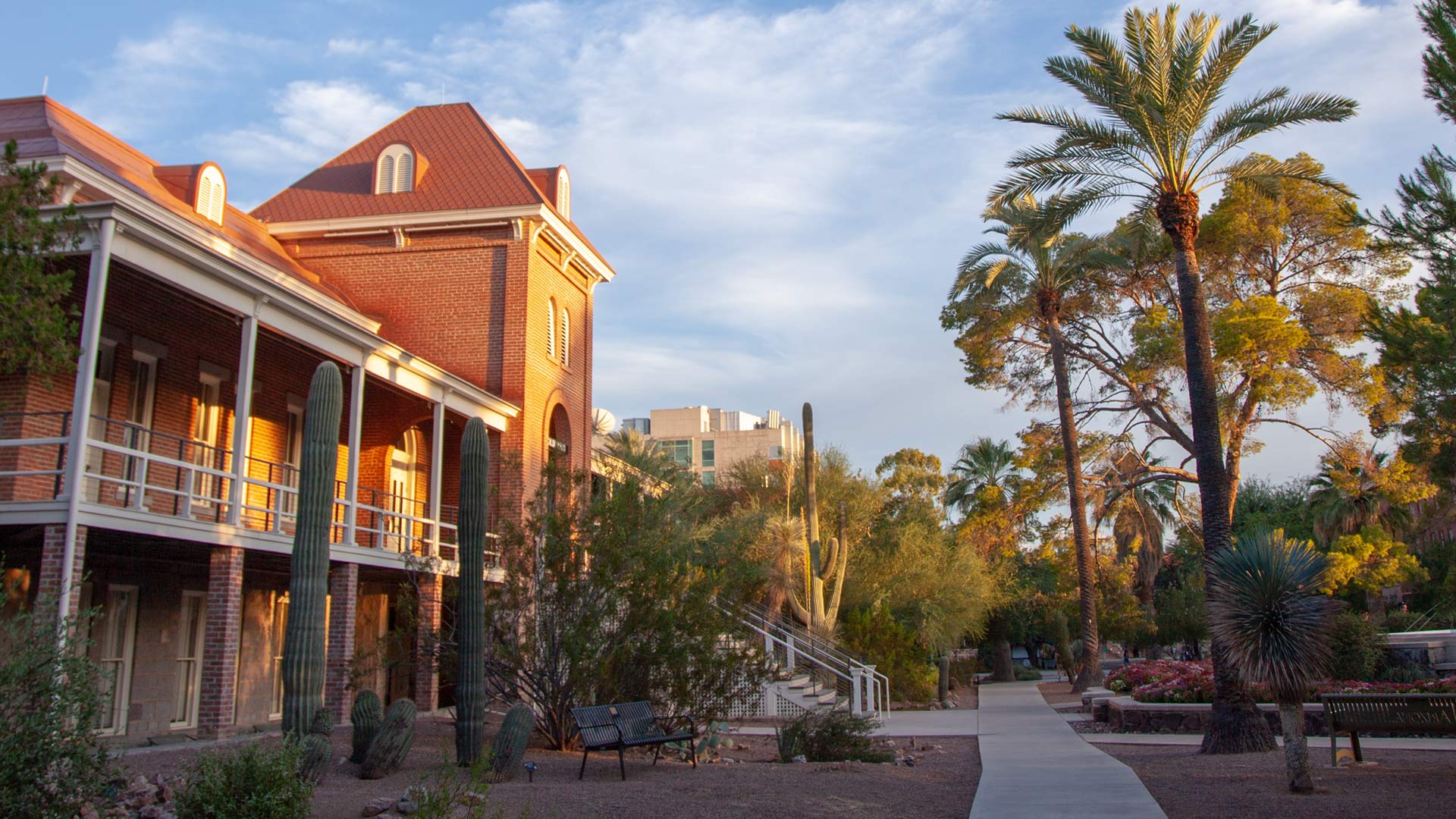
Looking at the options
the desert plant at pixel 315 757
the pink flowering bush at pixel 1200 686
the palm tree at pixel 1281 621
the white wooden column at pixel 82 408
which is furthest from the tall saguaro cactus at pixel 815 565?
the white wooden column at pixel 82 408

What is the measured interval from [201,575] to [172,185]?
6931 millimetres

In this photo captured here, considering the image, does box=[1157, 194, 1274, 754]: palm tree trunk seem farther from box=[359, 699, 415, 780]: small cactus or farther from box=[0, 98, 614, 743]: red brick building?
box=[0, 98, 614, 743]: red brick building

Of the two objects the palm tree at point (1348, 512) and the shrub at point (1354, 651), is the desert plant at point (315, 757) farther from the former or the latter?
the palm tree at point (1348, 512)

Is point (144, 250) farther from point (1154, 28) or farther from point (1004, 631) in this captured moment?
point (1004, 631)

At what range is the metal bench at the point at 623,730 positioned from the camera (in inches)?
459

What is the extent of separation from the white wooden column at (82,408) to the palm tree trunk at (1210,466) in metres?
12.5

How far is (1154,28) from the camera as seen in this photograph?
16250 millimetres

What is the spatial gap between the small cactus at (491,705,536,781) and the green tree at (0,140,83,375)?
5.40 meters

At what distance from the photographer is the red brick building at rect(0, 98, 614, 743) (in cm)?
1341

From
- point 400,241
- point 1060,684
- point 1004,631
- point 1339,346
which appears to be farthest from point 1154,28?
point 1004,631

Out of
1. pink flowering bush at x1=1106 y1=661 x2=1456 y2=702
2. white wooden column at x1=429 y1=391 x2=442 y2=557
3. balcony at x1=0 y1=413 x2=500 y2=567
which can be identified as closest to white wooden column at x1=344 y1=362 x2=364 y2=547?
balcony at x1=0 y1=413 x2=500 y2=567

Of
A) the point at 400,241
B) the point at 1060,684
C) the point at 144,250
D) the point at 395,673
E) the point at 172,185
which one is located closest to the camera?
the point at 144,250

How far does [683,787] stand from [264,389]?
1185 centimetres

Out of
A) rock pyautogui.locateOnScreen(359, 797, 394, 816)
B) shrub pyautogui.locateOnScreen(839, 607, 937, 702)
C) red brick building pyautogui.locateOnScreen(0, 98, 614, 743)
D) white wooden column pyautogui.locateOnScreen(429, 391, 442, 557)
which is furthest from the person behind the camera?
shrub pyautogui.locateOnScreen(839, 607, 937, 702)
